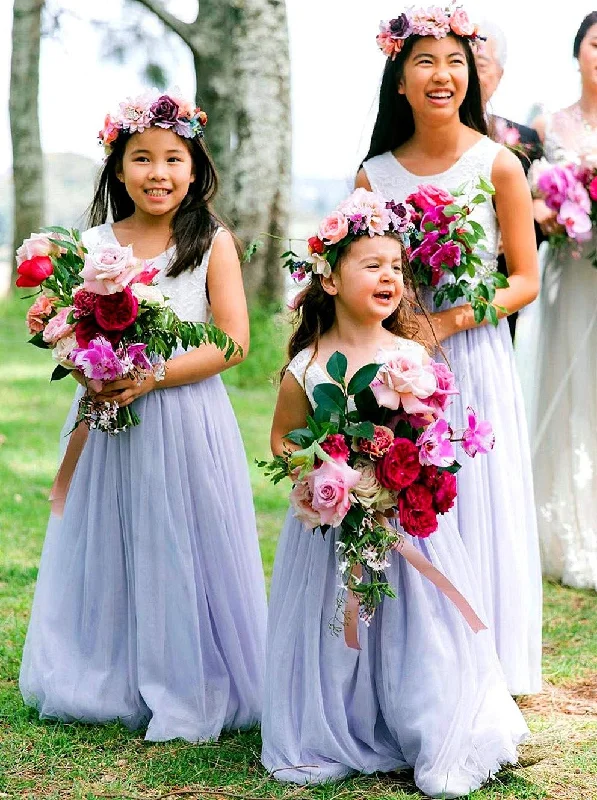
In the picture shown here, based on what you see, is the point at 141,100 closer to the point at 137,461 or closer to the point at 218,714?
the point at 137,461

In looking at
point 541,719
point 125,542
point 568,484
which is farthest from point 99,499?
point 568,484

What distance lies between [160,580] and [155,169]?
56.6 inches

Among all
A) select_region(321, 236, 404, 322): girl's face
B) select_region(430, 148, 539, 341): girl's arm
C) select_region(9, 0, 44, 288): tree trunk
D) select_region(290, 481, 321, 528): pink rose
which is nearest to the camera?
select_region(290, 481, 321, 528): pink rose

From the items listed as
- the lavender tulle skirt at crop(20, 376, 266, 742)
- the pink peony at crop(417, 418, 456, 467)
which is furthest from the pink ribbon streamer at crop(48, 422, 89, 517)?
the pink peony at crop(417, 418, 456, 467)

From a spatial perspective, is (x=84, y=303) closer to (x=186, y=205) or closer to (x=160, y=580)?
(x=186, y=205)

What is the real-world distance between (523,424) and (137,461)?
1.53 metres

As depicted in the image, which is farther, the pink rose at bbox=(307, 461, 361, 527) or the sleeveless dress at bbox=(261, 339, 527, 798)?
the sleeveless dress at bbox=(261, 339, 527, 798)

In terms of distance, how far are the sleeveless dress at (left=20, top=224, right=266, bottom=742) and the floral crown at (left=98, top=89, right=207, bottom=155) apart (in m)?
0.41

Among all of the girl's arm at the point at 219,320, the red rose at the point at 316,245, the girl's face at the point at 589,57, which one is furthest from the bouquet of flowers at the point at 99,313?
the girl's face at the point at 589,57

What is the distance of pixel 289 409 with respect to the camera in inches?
155

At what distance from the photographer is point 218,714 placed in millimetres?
4223

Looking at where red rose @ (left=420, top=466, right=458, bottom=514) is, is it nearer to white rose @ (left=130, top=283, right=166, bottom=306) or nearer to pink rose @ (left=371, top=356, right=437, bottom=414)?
pink rose @ (left=371, top=356, right=437, bottom=414)

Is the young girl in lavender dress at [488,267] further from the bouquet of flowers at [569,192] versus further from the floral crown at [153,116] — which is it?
the bouquet of flowers at [569,192]

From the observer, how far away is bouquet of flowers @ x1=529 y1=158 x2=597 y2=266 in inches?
228
